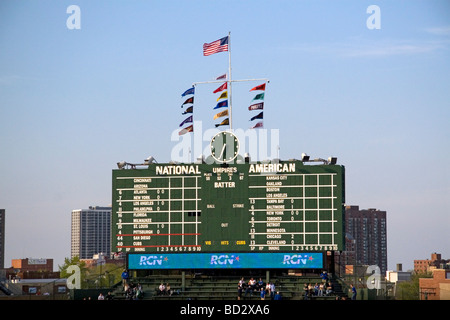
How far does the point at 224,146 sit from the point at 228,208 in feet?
14.0

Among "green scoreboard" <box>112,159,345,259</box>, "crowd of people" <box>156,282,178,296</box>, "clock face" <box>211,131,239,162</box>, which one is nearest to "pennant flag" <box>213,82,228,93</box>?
"clock face" <box>211,131,239,162</box>

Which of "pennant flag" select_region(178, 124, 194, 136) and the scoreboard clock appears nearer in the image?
the scoreboard clock

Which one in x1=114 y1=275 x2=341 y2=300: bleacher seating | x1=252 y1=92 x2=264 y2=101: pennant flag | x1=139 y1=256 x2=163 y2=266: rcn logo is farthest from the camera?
x1=252 y1=92 x2=264 y2=101: pennant flag

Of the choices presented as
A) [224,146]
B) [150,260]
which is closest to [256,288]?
[150,260]

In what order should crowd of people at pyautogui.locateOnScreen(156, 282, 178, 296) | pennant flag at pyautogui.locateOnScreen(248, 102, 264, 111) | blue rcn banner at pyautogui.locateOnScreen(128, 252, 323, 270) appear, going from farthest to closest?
pennant flag at pyautogui.locateOnScreen(248, 102, 264, 111)
crowd of people at pyautogui.locateOnScreen(156, 282, 178, 296)
blue rcn banner at pyautogui.locateOnScreen(128, 252, 323, 270)

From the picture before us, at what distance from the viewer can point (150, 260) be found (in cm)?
6431

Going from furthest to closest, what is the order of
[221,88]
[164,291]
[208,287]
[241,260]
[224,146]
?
[221,88] → [208,287] → [164,291] → [241,260] → [224,146]

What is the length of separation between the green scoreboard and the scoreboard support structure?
0.07 metres

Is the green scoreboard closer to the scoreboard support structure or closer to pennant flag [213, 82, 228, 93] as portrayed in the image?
the scoreboard support structure

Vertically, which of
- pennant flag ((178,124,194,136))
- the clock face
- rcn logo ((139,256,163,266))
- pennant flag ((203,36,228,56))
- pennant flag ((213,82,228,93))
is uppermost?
pennant flag ((203,36,228,56))

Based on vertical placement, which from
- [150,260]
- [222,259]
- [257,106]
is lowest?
[150,260]

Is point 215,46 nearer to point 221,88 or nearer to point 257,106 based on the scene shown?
point 221,88

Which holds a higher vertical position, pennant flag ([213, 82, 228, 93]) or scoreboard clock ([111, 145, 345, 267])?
pennant flag ([213, 82, 228, 93])

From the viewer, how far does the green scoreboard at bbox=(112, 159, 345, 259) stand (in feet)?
203
